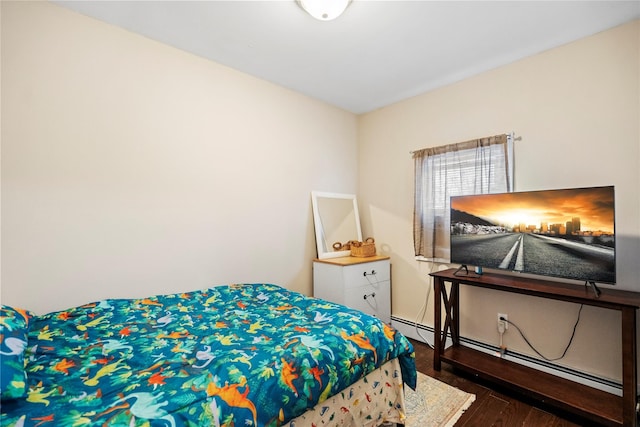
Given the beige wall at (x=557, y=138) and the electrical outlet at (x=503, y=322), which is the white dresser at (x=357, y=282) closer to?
the beige wall at (x=557, y=138)

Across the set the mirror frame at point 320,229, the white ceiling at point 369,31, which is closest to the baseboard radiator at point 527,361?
the mirror frame at point 320,229

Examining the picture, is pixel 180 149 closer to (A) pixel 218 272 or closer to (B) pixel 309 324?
(A) pixel 218 272

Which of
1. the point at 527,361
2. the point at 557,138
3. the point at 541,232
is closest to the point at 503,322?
the point at 527,361

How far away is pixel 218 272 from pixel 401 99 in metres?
2.65

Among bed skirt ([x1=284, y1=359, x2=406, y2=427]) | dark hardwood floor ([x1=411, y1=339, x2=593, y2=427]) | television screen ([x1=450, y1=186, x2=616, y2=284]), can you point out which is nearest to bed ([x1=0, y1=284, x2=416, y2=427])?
bed skirt ([x1=284, y1=359, x2=406, y2=427])

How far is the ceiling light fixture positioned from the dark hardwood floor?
105 inches

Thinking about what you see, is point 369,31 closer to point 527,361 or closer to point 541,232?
point 541,232

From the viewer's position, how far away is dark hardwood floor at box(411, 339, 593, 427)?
70.9 inches

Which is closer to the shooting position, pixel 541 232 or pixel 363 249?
pixel 541 232

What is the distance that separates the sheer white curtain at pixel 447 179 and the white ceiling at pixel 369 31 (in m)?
0.71

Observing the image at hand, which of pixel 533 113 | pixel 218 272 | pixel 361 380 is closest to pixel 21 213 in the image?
pixel 218 272

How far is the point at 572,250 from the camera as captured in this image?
1.95m

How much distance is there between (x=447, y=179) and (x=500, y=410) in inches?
73.7

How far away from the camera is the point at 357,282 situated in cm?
292
